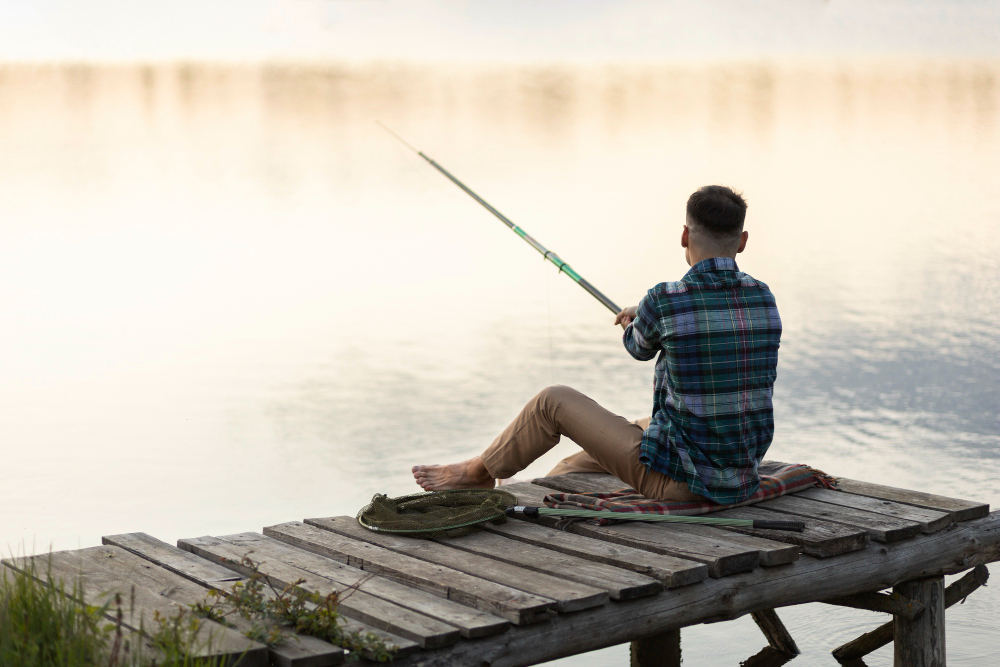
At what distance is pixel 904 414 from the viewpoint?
7195mm

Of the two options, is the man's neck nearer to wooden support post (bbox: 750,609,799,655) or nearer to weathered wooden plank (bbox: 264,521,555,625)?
weathered wooden plank (bbox: 264,521,555,625)

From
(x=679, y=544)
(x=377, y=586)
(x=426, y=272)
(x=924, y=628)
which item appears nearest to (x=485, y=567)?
(x=377, y=586)

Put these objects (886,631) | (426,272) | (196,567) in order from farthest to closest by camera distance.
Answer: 1. (426,272)
2. (886,631)
3. (196,567)

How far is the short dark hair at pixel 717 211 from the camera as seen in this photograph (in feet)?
10.5

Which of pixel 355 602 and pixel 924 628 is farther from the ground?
pixel 355 602

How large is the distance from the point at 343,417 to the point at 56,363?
2690mm

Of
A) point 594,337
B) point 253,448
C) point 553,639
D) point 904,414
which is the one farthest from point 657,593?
point 594,337

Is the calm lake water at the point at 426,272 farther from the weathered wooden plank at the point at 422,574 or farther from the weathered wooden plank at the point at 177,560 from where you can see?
the weathered wooden plank at the point at 422,574

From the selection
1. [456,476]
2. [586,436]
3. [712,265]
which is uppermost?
[712,265]

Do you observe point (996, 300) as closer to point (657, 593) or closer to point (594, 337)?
point (594, 337)

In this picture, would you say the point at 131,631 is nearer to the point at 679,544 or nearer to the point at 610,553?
the point at 610,553

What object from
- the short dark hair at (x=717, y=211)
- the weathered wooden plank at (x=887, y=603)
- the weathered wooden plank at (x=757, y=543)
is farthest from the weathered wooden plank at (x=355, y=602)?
the weathered wooden plank at (x=887, y=603)

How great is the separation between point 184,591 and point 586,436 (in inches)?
46.7

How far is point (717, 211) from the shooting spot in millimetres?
3213
